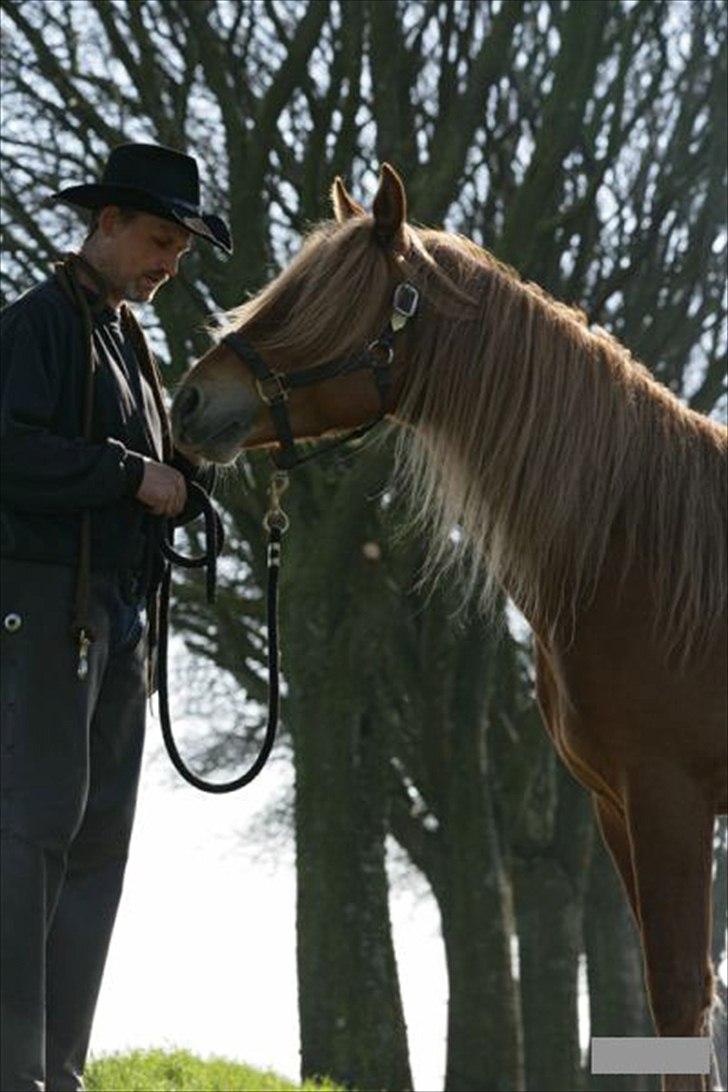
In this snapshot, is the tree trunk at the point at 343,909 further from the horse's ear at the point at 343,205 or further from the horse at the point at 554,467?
the horse's ear at the point at 343,205

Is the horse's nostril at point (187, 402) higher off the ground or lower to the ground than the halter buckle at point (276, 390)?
lower

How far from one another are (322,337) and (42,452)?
1126 mm

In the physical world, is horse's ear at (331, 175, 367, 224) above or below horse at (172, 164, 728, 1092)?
above

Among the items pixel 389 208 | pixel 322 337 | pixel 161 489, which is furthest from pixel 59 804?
pixel 389 208

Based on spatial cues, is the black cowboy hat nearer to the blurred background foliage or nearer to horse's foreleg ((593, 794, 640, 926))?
horse's foreleg ((593, 794, 640, 926))

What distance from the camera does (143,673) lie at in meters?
5.42

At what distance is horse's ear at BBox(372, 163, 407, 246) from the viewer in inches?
232

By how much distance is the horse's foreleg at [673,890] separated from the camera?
5727 mm

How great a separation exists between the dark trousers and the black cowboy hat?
906 millimetres

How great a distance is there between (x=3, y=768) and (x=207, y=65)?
10.2 m

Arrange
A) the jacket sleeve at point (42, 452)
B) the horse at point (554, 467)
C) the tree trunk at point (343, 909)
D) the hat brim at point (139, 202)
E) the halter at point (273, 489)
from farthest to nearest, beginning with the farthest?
the tree trunk at point (343, 909), the horse at point (554, 467), the halter at point (273, 489), the hat brim at point (139, 202), the jacket sleeve at point (42, 452)

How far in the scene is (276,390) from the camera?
5891 mm

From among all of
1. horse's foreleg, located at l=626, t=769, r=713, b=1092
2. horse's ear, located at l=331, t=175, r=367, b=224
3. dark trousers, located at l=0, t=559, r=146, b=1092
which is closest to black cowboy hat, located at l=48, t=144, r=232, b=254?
horse's ear, located at l=331, t=175, r=367, b=224

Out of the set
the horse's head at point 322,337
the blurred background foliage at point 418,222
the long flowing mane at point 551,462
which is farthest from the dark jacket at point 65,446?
the blurred background foliage at point 418,222
